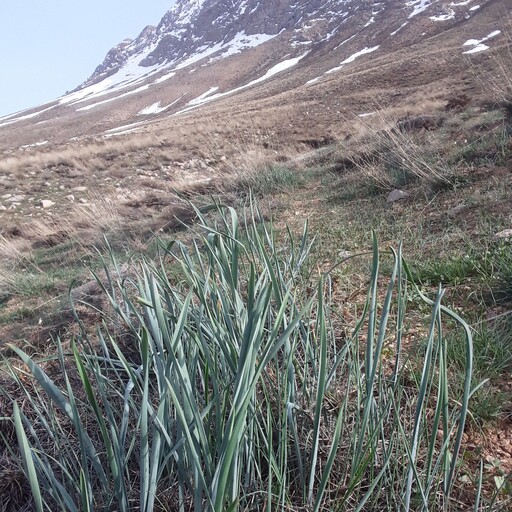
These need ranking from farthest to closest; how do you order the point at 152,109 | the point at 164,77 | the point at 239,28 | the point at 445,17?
the point at 239,28 → the point at 164,77 → the point at 152,109 → the point at 445,17

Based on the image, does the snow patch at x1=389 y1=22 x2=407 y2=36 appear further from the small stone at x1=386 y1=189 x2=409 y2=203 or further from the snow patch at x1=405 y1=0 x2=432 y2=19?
the small stone at x1=386 y1=189 x2=409 y2=203

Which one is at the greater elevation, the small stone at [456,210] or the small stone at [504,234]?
the small stone at [504,234]

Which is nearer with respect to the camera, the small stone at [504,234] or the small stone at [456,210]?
the small stone at [504,234]

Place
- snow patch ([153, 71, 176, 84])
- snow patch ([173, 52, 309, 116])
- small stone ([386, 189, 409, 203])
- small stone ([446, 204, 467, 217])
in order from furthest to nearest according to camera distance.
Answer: snow patch ([153, 71, 176, 84])
snow patch ([173, 52, 309, 116])
small stone ([386, 189, 409, 203])
small stone ([446, 204, 467, 217])

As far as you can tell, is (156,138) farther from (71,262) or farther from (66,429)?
(66,429)

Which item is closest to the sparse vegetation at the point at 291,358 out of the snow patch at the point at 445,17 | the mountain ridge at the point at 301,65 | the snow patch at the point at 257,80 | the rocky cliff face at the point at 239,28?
the mountain ridge at the point at 301,65

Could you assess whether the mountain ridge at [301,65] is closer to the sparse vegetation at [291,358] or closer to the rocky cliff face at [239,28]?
the rocky cliff face at [239,28]

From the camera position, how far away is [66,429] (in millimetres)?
1183

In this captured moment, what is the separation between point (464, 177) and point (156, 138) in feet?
32.5

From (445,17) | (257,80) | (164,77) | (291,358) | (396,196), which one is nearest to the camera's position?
(291,358)

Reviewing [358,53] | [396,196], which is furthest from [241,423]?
[358,53]

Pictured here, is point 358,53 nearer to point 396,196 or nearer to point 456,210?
point 396,196

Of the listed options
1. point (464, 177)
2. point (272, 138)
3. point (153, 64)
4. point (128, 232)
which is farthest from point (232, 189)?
point (153, 64)


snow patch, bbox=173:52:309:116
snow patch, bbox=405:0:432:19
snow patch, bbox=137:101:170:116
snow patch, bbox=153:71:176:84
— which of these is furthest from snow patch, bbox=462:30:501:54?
snow patch, bbox=153:71:176:84
